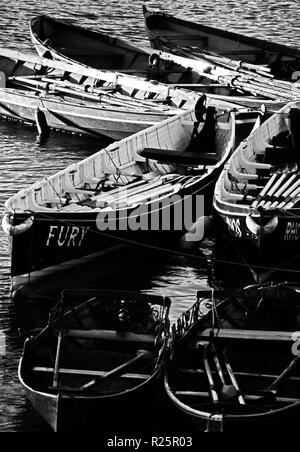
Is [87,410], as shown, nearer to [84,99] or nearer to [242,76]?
[84,99]

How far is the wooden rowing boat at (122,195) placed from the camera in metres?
28.2

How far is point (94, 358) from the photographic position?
75.2ft

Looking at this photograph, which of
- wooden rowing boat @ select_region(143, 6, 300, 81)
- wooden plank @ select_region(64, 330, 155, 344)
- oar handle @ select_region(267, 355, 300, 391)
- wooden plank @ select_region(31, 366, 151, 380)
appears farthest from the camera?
wooden rowing boat @ select_region(143, 6, 300, 81)

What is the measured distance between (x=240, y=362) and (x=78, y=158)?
1691cm

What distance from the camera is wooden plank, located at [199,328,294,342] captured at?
2319 centimetres

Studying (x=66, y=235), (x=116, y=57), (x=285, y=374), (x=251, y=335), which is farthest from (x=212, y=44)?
(x=285, y=374)

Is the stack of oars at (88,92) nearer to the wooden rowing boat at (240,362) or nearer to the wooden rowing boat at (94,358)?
the wooden rowing boat at (240,362)

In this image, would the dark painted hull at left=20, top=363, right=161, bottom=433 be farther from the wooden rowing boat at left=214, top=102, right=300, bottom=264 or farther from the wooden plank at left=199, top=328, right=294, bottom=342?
the wooden rowing boat at left=214, top=102, right=300, bottom=264

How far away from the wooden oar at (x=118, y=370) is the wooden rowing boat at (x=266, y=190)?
599 centimetres

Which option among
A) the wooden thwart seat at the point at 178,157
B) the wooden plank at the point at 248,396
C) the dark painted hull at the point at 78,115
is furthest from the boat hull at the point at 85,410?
the dark painted hull at the point at 78,115

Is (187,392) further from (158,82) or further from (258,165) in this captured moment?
(158,82)

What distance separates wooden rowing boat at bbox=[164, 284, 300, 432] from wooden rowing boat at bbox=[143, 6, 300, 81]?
20049mm

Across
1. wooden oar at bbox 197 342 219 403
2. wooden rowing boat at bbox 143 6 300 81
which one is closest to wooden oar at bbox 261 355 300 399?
wooden oar at bbox 197 342 219 403
